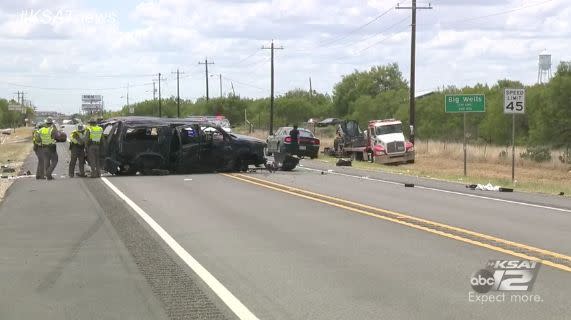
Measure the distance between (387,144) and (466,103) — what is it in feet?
29.0

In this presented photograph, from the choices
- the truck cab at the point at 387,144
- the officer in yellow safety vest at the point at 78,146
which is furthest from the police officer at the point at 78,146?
the truck cab at the point at 387,144

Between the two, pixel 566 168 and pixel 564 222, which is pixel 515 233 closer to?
pixel 564 222

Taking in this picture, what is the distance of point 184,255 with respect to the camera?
931 cm

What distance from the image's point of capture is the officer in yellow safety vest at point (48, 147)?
22.4 m

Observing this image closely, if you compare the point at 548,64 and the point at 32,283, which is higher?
the point at 548,64

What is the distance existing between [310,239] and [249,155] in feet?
48.0

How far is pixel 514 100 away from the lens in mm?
23344

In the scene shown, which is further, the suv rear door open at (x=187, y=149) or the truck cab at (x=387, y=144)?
the truck cab at (x=387, y=144)

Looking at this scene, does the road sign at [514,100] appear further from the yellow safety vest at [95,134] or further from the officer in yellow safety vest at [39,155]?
the officer in yellow safety vest at [39,155]

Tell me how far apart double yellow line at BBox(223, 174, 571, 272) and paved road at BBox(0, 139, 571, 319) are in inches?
2.8

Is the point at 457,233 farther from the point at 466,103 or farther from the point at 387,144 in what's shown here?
the point at 387,144

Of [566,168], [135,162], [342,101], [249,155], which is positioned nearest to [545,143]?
[566,168]

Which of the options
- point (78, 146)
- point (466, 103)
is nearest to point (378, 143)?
point (466, 103)

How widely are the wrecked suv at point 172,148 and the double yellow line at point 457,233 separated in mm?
7460
